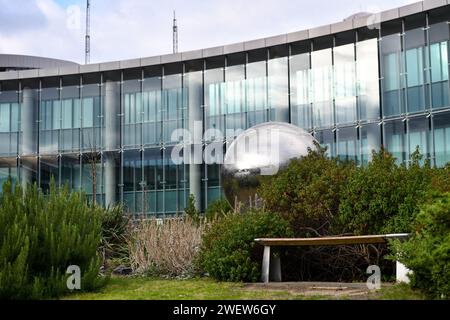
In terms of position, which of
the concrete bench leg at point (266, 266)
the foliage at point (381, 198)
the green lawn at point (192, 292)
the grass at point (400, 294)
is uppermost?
the foliage at point (381, 198)

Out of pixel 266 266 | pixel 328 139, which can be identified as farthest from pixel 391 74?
pixel 266 266

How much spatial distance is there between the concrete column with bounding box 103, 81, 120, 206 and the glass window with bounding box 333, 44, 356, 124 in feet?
39.7

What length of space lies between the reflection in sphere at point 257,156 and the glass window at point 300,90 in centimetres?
1556

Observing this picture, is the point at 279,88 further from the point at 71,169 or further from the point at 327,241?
the point at 327,241

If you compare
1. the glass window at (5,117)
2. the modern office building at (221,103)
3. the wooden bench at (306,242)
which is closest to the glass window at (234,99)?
the modern office building at (221,103)

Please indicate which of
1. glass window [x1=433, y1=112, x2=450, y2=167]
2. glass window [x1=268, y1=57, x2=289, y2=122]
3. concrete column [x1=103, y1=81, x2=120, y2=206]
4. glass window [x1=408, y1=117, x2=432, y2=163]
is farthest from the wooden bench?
concrete column [x1=103, y1=81, x2=120, y2=206]

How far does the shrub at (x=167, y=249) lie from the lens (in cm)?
1438

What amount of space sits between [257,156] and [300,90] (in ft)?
56.1

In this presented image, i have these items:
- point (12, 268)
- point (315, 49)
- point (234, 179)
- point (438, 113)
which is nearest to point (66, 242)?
point (12, 268)

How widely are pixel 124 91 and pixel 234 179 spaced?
2146 centimetres

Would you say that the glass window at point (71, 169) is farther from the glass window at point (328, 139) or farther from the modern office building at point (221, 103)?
the glass window at point (328, 139)

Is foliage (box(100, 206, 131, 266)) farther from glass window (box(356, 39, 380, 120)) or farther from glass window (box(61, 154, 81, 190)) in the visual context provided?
glass window (box(61, 154, 81, 190))

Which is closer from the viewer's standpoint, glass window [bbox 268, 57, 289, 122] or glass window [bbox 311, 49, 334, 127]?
glass window [bbox 311, 49, 334, 127]

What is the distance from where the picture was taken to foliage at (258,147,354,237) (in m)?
13.6
